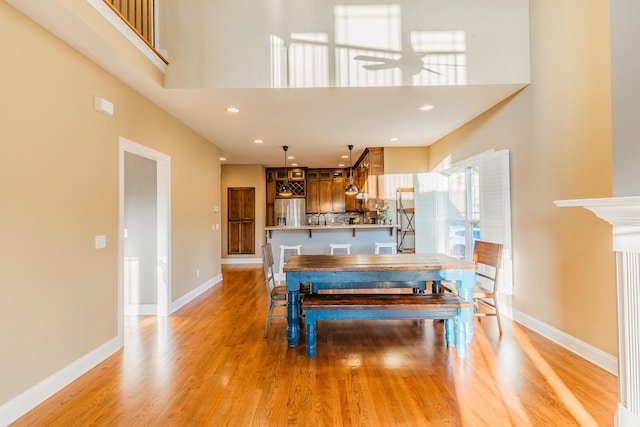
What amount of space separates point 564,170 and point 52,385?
451cm

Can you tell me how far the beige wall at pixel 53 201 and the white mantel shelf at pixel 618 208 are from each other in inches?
132

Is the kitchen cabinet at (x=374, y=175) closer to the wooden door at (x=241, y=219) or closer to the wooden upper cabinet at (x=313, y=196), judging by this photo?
the wooden upper cabinet at (x=313, y=196)

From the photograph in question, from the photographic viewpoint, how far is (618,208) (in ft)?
5.19

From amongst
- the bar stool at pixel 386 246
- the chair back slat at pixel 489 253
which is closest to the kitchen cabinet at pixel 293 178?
the bar stool at pixel 386 246

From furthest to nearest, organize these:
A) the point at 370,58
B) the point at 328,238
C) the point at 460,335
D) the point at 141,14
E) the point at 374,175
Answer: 1. the point at 374,175
2. the point at 328,238
3. the point at 370,58
4. the point at 141,14
5. the point at 460,335

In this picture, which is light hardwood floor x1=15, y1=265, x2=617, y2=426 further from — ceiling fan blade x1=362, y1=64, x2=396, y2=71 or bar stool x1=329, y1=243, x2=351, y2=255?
ceiling fan blade x1=362, y1=64, x2=396, y2=71

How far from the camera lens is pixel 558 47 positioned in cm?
294

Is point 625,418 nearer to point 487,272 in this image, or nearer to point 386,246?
point 487,272

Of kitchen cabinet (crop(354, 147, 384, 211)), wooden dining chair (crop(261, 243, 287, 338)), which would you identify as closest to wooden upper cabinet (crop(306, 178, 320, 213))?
kitchen cabinet (crop(354, 147, 384, 211))

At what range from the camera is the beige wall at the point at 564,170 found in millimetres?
2543

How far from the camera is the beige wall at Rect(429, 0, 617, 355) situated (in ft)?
8.34

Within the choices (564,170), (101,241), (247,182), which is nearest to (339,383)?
(101,241)

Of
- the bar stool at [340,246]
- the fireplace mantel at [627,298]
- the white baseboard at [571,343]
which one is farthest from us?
the bar stool at [340,246]

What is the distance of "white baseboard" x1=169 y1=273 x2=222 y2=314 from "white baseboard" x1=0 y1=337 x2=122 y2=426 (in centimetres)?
134
